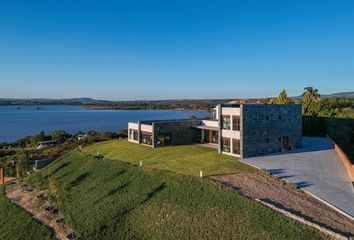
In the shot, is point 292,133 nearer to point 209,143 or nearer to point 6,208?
point 209,143

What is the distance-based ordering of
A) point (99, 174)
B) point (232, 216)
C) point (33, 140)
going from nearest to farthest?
Result: point (232, 216), point (99, 174), point (33, 140)

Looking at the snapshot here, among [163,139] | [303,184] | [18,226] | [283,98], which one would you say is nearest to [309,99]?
[283,98]

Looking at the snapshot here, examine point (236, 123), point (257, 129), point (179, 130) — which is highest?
point (236, 123)

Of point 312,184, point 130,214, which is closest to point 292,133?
point 312,184

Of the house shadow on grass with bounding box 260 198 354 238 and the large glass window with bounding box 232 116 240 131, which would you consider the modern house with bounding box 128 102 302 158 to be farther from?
the house shadow on grass with bounding box 260 198 354 238

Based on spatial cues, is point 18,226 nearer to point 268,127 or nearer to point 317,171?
point 317,171
